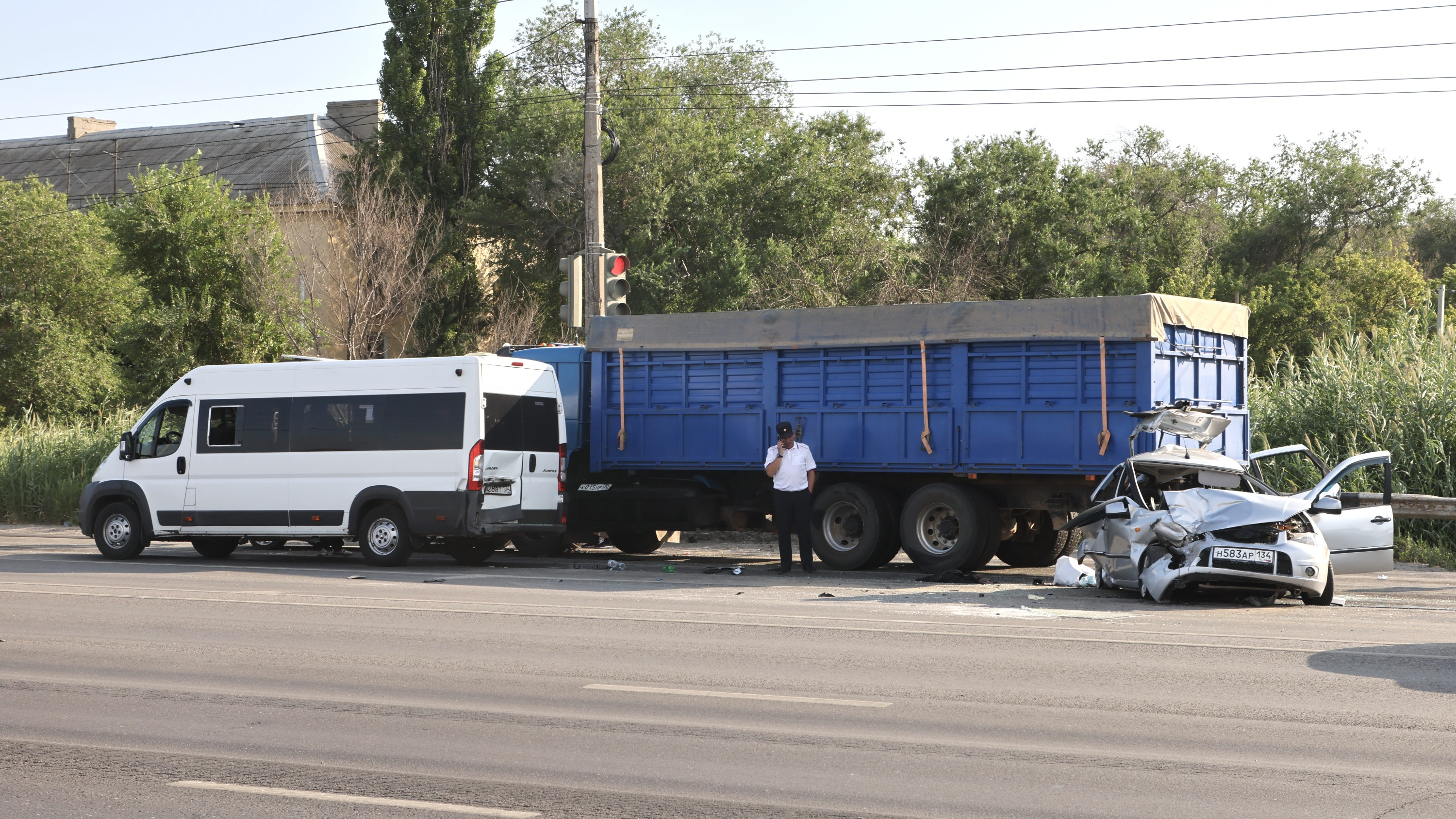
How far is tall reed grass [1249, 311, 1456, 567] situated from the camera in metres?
17.0

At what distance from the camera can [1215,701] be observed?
7.30 meters

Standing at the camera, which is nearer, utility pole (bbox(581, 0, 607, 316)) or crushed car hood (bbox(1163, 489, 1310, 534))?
crushed car hood (bbox(1163, 489, 1310, 534))

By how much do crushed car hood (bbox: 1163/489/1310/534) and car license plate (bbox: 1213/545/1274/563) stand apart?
0.20 m

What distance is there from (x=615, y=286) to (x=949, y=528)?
231 inches

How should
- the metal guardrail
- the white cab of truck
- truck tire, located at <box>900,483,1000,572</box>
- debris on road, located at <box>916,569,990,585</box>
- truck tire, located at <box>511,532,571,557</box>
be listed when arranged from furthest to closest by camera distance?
truck tire, located at <box>511,532,571,557</box> < the white cab of truck < the metal guardrail < truck tire, located at <box>900,483,1000,572</box> < debris on road, located at <box>916,569,990,585</box>

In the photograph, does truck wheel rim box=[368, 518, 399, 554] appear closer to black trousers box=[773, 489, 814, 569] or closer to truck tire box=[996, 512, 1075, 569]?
black trousers box=[773, 489, 814, 569]

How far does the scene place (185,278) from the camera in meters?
33.7

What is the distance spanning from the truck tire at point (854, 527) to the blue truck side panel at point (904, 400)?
0.31m

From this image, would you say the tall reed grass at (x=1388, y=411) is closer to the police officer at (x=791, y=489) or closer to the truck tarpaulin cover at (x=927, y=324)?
the truck tarpaulin cover at (x=927, y=324)

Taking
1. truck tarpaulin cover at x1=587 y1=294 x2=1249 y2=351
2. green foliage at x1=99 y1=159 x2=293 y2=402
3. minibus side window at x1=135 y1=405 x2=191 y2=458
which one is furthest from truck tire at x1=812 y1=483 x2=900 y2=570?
green foliage at x1=99 y1=159 x2=293 y2=402

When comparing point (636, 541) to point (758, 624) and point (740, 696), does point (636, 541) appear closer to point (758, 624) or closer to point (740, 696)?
point (758, 624)

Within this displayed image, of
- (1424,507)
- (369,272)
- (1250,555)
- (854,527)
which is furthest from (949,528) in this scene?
(369,272)

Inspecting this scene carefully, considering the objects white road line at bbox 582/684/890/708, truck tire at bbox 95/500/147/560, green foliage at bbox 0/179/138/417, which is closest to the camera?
white road line at bbox 582/684/890/708

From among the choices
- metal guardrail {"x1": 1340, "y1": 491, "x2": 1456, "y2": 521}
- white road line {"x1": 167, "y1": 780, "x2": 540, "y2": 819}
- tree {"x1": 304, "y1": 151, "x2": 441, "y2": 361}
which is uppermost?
tree {"x1": 304, "y1": 151, "x2": 441, "y2": 361}
